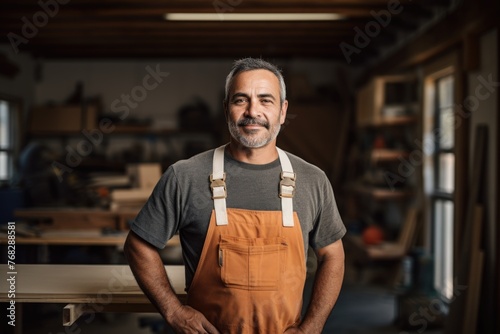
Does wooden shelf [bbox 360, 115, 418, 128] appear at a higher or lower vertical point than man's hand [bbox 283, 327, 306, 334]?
higher

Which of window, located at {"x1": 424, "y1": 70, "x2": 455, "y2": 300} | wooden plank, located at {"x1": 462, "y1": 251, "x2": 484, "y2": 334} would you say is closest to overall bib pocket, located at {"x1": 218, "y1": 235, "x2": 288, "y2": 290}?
wooden plank, located at {"x1": 462, "y1": 251, "x2": 484, "y2": 334}

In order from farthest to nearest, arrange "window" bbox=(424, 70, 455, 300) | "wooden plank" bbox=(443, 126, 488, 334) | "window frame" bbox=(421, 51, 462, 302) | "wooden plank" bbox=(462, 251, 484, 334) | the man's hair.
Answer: "window" bbox=(424, 70, 455, 300) < "window frame" bbox=(421, 51, 462, 302) < "wooden plank" bbox=(443, 126, 488, 334) < "wooden plank" bbox=(462, 251, 484, 334) < the man's hair

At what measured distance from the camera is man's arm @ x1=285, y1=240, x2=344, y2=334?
86.6 inches

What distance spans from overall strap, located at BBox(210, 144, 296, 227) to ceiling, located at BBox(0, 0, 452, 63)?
10.2 feet

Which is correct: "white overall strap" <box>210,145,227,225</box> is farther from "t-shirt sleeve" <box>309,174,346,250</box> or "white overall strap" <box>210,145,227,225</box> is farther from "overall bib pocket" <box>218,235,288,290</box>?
"t-shirt sleeve" <box>309,174,346,250</box>

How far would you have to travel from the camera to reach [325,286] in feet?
7.36

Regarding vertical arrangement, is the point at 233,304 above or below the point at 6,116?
below

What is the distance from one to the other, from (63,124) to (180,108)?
178 cm

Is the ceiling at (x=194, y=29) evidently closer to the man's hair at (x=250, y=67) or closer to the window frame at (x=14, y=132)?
the window frame at (x=14, y=132)

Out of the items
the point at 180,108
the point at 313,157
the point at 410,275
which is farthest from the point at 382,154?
the point at 180,108

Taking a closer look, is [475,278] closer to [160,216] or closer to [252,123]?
[252,123]

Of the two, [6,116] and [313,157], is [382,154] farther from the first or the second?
[6,116]

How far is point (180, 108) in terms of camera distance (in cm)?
888

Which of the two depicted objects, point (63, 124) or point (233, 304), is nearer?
point (233, 304)
